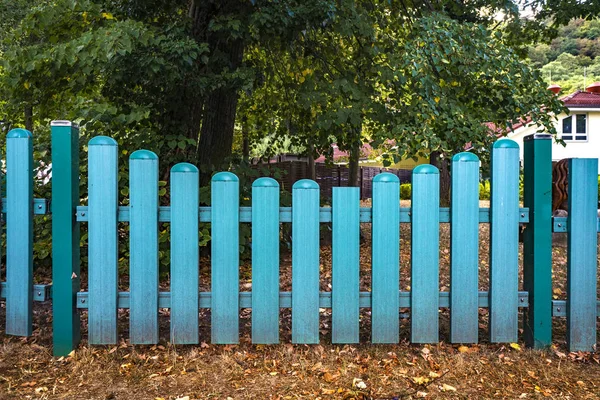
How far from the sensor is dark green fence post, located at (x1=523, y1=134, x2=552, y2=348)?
3002 millimetres

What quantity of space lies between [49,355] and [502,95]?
4.21 metres

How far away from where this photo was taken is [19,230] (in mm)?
3041

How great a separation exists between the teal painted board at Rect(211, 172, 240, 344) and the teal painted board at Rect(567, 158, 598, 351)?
6.37ft

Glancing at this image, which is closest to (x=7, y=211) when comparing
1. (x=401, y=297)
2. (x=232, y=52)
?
(x=401, y=297)

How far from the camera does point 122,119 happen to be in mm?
4395

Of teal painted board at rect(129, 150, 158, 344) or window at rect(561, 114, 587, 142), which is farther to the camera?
window at rect(561, 114, 587, 142)

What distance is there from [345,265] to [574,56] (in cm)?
7016

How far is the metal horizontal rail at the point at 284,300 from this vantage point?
3074 mm

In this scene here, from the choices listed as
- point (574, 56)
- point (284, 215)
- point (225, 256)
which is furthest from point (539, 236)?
point (574, 56)

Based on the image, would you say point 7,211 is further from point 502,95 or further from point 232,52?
point 502,95

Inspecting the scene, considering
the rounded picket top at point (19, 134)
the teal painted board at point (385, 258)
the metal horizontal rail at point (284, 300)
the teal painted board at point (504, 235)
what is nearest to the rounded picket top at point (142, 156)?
the rounded picket top at point (19, 134)

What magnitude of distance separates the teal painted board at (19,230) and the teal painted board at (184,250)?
835mm

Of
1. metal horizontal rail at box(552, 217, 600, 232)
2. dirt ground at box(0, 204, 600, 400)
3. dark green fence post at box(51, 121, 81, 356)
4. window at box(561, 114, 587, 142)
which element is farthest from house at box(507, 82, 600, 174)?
dark green fence post at box(51, 121, 81, 356)

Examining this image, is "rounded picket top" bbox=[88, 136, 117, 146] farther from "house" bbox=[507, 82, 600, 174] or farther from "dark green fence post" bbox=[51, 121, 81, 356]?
"house" bbox=[507, 82, 600, 174]
